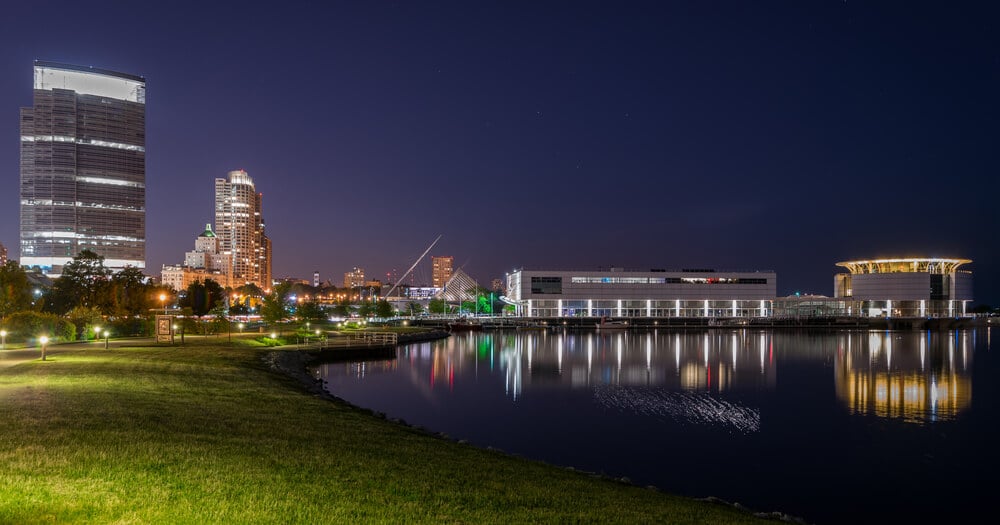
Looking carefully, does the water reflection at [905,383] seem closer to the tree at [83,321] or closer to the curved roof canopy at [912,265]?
the tree at [83,321]

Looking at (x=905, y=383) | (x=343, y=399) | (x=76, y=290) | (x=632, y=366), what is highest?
(x=76, y=290)

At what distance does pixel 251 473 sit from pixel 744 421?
29027 millimetres

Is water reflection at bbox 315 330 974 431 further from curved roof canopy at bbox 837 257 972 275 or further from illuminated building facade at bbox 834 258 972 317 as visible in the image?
curved roof canopy at bbox 837 257 972 275

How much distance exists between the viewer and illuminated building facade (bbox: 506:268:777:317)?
168250mm

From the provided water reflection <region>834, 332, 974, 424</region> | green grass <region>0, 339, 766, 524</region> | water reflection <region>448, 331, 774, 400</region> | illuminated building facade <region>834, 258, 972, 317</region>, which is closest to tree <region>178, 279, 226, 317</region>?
Result: water reflection <region>448, 331, 774, 400</region>

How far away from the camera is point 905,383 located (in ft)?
167

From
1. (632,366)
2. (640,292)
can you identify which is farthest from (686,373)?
(640,292)

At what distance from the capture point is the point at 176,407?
779 inches

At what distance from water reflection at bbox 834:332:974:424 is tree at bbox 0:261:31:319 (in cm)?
7316

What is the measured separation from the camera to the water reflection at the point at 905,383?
38.7 metres

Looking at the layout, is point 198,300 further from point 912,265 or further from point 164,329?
point 912,265

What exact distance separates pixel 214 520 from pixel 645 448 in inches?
818

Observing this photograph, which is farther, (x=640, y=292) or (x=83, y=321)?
(x=640, y=292)

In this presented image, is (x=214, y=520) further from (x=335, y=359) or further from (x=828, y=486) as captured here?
(x=335, y=359)
